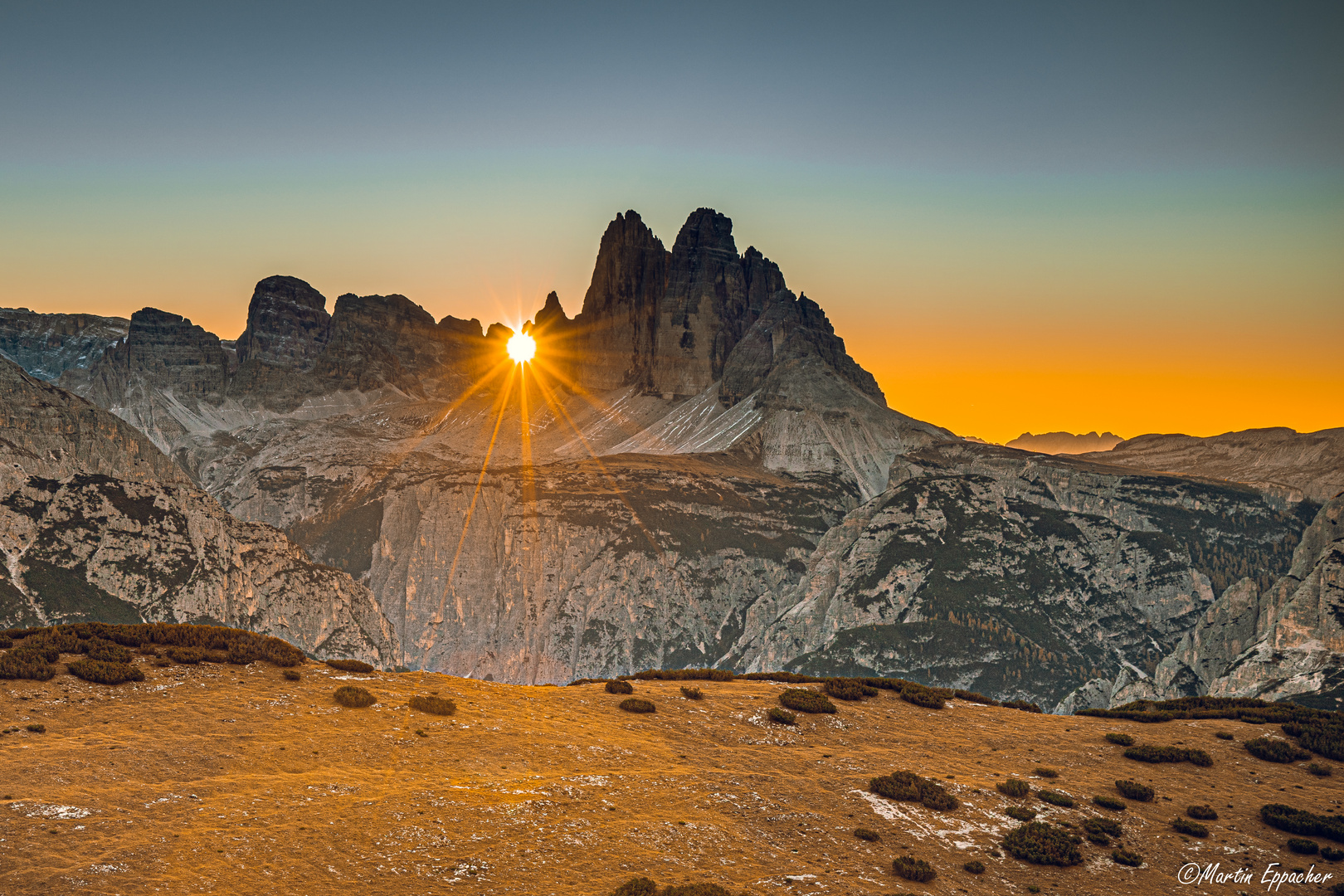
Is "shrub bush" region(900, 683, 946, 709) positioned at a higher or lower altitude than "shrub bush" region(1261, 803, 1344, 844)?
higher

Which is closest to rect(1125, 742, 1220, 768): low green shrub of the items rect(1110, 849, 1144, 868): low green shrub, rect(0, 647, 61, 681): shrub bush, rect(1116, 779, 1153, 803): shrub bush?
rect(1116, 779, 1153, 803): shrub bush

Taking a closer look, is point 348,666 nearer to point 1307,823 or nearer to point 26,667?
point 26,667

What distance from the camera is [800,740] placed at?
48.3 meters

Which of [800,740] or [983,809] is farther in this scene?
[800,740]

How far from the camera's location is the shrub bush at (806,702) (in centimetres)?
5266

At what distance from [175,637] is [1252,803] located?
54.4m

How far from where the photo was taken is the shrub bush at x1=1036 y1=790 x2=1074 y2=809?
41.7 meters

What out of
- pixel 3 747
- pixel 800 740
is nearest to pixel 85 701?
pixel 3 747

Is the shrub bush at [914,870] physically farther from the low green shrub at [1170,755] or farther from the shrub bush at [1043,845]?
the low green shrub at [1170,755]

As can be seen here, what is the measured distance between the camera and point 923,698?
57.2 meters

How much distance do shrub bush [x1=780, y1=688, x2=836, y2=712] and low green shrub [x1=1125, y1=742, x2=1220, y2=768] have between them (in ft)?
50.2

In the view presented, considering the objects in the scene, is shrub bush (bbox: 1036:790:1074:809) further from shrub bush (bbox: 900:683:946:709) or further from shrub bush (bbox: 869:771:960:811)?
shrub bush (bbox: 900:683:946:709)

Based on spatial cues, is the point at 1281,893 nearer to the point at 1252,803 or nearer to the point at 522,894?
the point at 1252,803

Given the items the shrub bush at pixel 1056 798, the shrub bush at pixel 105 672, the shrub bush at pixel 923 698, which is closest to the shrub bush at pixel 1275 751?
the shrub bush at pixel 1056 798
